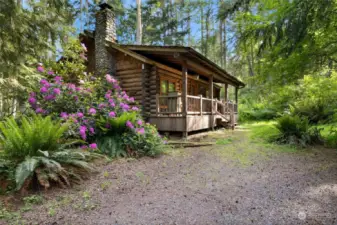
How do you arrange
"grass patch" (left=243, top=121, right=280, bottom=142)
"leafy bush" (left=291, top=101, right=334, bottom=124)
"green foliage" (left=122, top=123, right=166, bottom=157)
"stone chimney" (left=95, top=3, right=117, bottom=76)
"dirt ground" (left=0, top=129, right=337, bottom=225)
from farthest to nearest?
"leafy bush" (left=291, top=101, right=334, bottom=124)
"stone chimney" (left=95, top=3, right=117, bottom=76)
"grass patch" (left=243, top=121, right=280, bottom=142)
"green foliage" (left=122, top=123, right=166, bottom=157)
"dirt ground" (left=0, top=129, right=337, bottom=225)

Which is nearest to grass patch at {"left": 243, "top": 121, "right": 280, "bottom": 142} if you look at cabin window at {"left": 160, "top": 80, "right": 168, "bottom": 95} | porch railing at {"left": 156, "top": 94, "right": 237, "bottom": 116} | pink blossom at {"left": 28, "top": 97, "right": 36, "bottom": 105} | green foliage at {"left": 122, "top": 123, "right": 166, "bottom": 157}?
porch railing at {"left": 156, "top": 94, "right": 237, "bottom": 116}

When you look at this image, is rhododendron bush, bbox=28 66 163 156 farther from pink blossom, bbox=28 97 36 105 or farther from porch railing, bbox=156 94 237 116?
porch railing, bbox=156 94 237 116

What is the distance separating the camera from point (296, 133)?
6.96 metres

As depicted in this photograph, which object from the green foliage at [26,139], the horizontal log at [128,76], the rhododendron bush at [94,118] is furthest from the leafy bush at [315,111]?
the green foliage at [26,139]

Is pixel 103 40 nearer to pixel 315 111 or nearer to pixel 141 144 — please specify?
pixel 141 144

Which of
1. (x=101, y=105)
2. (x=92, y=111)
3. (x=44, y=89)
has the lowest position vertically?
(x=92, y=111)

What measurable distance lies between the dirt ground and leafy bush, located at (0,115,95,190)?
0.28m

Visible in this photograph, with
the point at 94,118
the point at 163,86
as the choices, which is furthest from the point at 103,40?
the point at 94,118

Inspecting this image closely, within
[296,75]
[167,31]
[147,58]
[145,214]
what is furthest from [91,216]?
[167,31]

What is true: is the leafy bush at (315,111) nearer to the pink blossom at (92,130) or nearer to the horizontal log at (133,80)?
the horizontal log at (133,80)

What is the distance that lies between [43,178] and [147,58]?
6.83 meters

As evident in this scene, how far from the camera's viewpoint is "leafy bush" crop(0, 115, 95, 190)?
2977 millimetres

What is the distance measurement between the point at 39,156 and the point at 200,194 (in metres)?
2.64

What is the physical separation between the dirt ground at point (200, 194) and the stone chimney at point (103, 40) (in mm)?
6242
